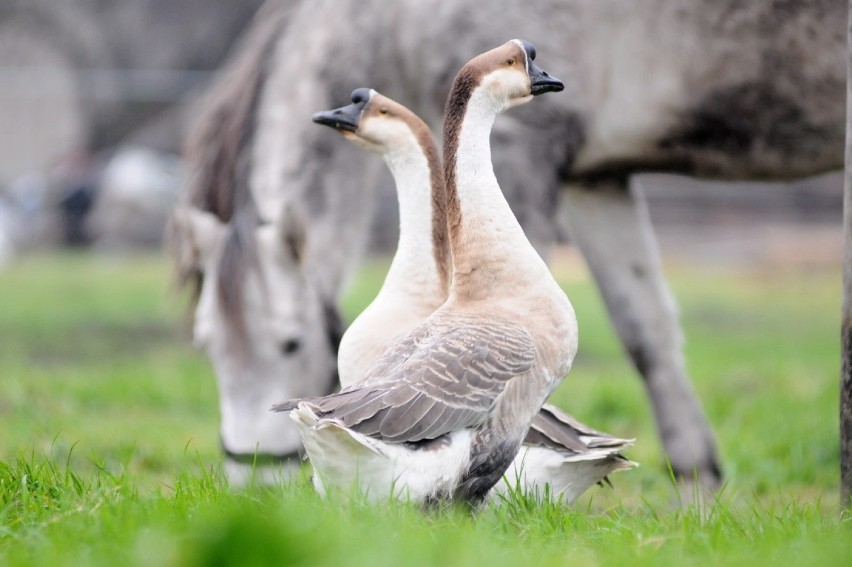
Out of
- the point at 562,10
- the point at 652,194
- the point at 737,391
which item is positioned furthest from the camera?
the point at 652,194

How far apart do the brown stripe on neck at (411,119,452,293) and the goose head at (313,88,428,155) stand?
1.0 inches

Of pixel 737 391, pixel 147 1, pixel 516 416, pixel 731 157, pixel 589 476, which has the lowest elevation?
pixel 737 391

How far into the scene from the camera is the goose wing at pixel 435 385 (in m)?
2.45

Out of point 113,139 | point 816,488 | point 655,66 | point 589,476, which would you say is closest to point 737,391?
point 816,488

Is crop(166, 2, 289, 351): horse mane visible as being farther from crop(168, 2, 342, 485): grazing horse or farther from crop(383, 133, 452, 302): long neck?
crop(383, 133, 452, 302): long neck

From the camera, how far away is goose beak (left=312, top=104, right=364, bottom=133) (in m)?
2.98

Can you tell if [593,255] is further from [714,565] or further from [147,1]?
[147,1]

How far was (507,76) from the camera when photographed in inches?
108

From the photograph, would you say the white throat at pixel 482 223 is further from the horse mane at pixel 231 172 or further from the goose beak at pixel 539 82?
the horse mane at pixel 231 172

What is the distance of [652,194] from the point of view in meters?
15.3

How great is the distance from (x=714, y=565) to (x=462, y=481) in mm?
586

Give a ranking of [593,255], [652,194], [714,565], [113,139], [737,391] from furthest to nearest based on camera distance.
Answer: [113,139], [652,194], [737,391], [593,255], [714,565]

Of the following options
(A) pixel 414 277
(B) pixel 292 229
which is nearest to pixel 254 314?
(B) pixel 292 229

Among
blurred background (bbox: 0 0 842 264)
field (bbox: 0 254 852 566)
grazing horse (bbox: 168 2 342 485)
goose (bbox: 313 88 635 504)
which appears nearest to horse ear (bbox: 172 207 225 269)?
grazing horse (bbox: 168 2 342 485)
